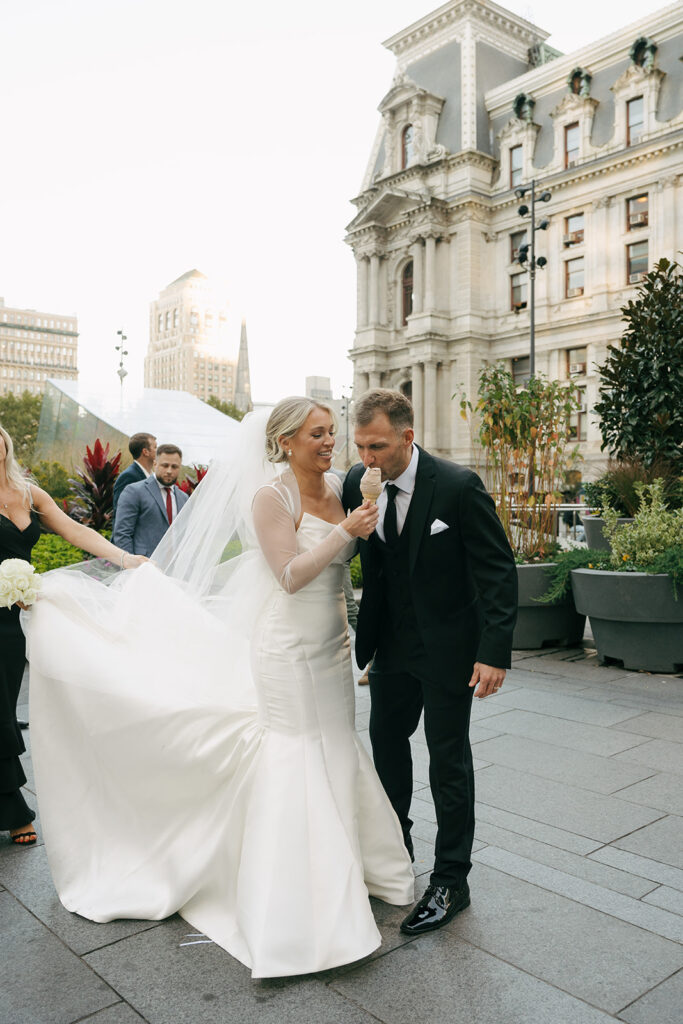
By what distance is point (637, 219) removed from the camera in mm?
40656

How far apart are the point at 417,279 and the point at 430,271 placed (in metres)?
1.29

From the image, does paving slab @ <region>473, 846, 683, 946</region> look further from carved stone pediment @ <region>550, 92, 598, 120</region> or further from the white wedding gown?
carved stone pediment @ <region>550, 92, 598, 120</region>

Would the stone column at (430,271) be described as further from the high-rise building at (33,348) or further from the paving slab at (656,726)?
the high-rise building at (33,348)

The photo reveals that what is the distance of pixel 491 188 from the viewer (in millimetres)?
47656

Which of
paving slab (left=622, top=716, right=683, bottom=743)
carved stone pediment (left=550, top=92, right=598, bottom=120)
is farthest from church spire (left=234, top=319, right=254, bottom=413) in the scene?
paving slab (left=622, top=716, right=683, bottom=743)

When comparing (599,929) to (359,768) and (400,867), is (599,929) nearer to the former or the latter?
(400,867)

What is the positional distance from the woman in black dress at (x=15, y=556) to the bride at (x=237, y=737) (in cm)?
49

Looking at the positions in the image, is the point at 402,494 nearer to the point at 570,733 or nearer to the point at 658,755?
the point at 658,755

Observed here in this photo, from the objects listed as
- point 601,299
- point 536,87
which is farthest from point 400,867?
point 536,87

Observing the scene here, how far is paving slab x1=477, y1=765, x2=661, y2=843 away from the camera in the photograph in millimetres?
4078

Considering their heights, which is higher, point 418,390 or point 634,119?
point 634,119

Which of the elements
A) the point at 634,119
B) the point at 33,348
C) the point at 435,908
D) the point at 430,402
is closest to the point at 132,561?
the point at 435,908

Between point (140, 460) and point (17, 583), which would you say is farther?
point (140, 460)

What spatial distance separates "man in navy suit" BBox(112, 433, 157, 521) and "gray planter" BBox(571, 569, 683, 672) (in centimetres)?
434
